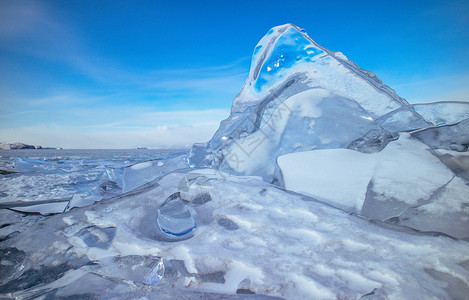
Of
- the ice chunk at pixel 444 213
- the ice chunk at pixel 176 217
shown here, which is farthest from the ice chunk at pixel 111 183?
the ice chunk at pixel 444 213

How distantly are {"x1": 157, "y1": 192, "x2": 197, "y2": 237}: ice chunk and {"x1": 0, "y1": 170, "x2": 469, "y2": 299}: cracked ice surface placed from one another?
0.05 metres

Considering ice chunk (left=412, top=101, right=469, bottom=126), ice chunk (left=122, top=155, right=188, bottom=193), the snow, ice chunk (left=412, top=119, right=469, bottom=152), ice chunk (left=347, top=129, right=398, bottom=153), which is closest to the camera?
the snow

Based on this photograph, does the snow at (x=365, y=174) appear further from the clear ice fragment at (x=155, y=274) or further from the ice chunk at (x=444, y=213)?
the clear ice fragment at (x=155, y=274)

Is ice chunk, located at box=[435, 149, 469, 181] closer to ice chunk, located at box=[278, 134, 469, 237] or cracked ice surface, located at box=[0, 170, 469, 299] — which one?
ice chunk, located at box=[278, 134, 469, 237]

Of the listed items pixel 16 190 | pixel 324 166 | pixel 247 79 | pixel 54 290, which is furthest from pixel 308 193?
pixel 16 190

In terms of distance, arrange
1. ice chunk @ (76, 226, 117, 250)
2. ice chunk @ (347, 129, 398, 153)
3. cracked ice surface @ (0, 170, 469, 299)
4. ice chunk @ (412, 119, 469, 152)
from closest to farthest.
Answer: cracked ice surface @ (0, 170, 469, 299) → ice chunk @ (76, 226, 117, 250) → ice chunk @ (412, 119, 469, 152) → ice chunk @ (347, 129, 398, 153)

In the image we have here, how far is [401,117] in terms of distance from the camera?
6.24 feet

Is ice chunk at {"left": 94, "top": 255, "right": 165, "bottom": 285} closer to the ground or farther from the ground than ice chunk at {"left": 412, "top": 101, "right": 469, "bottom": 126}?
closer to the ground

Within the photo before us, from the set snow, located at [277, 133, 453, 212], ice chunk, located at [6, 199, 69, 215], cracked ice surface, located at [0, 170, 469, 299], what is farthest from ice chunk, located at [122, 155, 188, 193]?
snow, located at [277, 133, 453, 212]

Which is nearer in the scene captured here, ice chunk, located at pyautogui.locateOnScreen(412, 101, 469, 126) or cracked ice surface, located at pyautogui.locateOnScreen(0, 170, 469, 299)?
cracked ice surface, located at pyautogui.locateOnScreen(0, 170, 469, 299)

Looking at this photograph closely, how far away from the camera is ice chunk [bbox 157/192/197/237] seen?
107 cm

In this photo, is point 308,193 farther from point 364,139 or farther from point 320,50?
point 320,50

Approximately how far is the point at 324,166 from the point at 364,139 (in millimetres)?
500

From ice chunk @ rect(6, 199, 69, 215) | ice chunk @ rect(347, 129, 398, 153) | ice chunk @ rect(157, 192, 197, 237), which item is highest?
ice chunk @ rect(347, 129, 398, 153)
